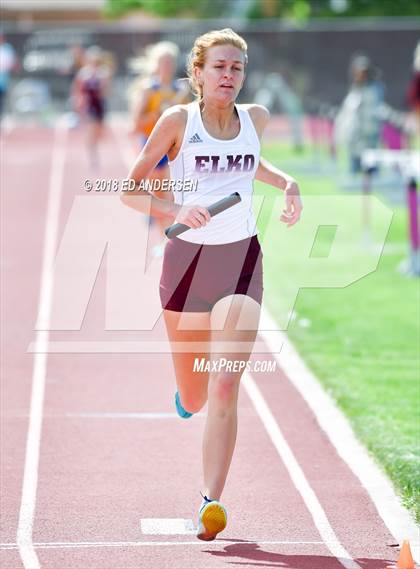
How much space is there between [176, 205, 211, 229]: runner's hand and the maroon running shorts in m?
0.32

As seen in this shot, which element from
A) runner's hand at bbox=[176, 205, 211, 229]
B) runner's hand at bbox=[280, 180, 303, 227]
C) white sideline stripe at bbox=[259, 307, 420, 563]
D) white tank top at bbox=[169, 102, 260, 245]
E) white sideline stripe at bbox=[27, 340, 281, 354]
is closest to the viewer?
runner's hand at bbox=[176, 205, 211, 229]

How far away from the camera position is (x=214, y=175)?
252 inches

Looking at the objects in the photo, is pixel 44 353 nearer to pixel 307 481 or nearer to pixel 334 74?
pixel 307 481

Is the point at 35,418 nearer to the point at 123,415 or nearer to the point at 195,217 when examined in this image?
the point at 123,415

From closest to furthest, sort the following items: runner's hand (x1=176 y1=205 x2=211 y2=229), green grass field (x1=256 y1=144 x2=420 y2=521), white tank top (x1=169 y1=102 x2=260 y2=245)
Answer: runner's hand (x1=176 y1=205 x2=211 y2=229), white tank top (x1=169 y1=102 x2=260 y2=245), green grass field (x1=256 y1=144 x2=420 y2=521)

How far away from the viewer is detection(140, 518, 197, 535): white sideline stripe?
21.1 ft

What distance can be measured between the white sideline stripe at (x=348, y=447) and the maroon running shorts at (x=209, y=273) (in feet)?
4.23

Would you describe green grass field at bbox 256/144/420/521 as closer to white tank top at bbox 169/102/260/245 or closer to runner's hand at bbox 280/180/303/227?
runner's hand at bbox 280/180/303/227

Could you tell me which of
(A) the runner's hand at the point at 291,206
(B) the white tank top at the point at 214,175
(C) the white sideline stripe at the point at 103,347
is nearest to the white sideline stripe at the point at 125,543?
(B) the white tank top at the point at 214,175

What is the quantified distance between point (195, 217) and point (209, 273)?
0.43 m

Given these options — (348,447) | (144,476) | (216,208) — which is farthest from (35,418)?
(216,208)

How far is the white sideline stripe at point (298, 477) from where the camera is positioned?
20.2 ft

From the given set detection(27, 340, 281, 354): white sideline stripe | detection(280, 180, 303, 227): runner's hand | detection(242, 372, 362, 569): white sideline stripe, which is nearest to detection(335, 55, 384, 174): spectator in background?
detection(27, 340, 281, 354): white sideline stripe

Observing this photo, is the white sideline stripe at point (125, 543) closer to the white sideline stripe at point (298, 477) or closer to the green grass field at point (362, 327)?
the white sideline stripe at point (298, 477)
